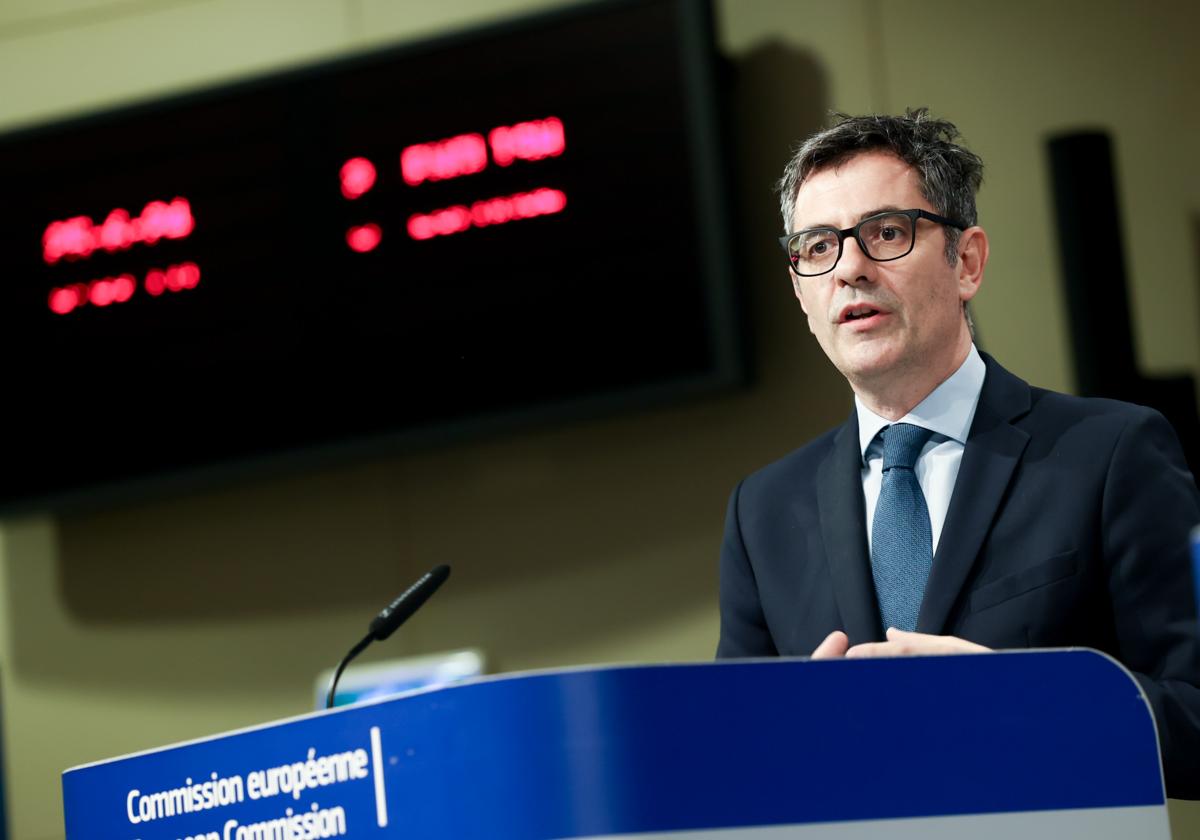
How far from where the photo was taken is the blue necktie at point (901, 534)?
174 centimetres

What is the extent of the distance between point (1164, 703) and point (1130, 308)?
1752 mm

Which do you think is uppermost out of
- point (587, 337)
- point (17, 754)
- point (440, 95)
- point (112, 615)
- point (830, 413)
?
point (440, 95)

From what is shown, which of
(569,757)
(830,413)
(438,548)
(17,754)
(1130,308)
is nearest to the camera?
(569,757)

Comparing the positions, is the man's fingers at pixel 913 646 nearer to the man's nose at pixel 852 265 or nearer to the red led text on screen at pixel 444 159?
the man's nose at pixel 852 265

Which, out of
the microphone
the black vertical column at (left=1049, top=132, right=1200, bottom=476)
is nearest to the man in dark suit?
the microphone

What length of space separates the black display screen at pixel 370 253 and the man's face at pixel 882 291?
4.82 ft

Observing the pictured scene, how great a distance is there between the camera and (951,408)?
5.99 ft

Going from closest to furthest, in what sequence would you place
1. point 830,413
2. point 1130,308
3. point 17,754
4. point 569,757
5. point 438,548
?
point 569,757, point 1130,308, point 830,413, point 438,548, point 17,754

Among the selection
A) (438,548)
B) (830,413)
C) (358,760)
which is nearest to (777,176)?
(830,413)

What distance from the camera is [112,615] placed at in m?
3.91

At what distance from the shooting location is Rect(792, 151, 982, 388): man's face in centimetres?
181

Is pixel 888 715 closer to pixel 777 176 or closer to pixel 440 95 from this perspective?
pixel 777 176

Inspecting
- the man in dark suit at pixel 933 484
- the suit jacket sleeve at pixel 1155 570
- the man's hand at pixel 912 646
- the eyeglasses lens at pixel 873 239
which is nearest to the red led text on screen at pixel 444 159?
the man in dark suit at pixel 933 484

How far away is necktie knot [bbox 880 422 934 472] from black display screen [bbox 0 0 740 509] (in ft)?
4.91
